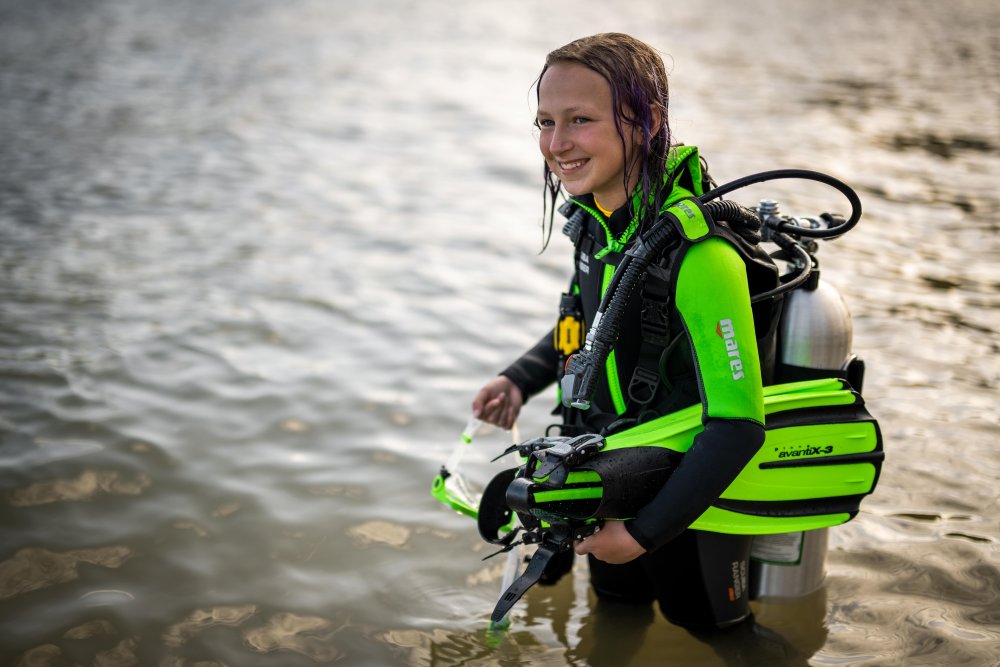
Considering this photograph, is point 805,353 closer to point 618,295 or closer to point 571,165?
point 618,295

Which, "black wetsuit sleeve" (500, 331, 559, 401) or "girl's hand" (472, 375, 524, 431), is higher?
"black wetsuit sleeve" (500, 331, 559, 401)

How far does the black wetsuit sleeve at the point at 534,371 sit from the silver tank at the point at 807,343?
2.58ft

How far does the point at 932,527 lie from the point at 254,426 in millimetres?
3018

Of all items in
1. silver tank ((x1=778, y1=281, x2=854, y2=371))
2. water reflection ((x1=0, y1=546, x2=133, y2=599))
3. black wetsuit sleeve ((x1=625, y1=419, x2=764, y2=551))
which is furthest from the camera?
water reflection ((x1=0, y1=546, x2=133, y2=599))

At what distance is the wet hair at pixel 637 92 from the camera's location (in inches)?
93.4

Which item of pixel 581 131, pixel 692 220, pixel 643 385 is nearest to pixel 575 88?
pixel 581 131

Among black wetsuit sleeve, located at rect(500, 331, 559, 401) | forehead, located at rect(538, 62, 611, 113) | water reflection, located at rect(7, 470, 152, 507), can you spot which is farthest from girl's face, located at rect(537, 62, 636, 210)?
water reflection, located at rect(7, 470, 152, 507)

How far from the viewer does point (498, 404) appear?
10.1 ft

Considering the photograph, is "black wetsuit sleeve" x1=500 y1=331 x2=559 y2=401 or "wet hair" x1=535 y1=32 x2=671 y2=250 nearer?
"wet hair" x1=535 y1=32 x2=671 y2=250

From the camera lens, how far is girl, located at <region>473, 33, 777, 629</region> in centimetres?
224

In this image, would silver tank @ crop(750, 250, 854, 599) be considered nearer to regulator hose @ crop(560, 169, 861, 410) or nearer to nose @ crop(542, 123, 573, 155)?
regulator hose @ crop(560, 169, 861, 410)

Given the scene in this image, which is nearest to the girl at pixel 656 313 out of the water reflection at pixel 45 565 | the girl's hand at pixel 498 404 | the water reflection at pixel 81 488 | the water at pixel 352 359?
the girl's hand at pixel 498 404

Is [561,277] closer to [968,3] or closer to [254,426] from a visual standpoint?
[254,426]

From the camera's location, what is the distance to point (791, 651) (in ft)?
9.70
